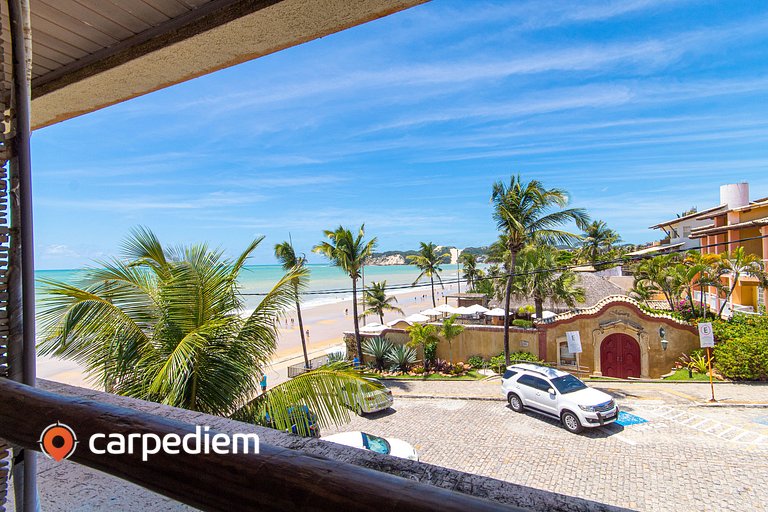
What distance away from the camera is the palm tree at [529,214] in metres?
15.6

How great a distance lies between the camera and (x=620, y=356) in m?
16.1

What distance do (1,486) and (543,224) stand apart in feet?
54.3

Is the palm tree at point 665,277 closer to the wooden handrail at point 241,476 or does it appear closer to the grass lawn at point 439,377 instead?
the grass lawn at point 439,377

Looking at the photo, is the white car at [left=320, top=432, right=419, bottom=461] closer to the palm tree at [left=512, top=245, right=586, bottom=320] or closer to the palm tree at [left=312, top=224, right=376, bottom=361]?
the palm tree at [left=312, top=224, right=376, bottom=361]

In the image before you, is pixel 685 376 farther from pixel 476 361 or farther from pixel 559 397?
pixel 476 361

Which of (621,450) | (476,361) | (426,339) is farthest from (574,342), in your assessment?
(621,450)

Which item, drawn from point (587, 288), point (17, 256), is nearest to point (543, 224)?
point (587, 288)

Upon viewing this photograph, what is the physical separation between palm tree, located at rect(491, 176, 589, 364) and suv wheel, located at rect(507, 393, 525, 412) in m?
3.86

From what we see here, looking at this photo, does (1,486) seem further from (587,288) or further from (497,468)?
(587,288)

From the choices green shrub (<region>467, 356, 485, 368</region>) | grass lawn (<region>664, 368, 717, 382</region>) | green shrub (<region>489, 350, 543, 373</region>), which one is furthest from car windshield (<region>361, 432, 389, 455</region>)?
grass lawn (<region>664, 368, 717, 382</region>)

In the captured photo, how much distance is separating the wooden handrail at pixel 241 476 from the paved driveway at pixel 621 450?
26.8 feet

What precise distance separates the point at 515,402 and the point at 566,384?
175 cm

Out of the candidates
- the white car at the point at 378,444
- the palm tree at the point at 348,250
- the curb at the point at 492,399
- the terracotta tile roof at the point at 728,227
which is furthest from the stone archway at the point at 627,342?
the white car at the point at 378,444

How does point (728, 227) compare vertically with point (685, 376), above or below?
above
